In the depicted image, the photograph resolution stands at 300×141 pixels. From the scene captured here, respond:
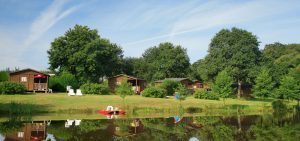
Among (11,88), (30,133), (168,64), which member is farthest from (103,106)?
(168,64)

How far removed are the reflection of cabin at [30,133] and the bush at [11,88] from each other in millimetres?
20353

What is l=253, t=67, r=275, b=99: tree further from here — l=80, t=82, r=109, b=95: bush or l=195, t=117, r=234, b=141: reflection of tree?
l=195, t=117, r=234, b=141: reflection of tree

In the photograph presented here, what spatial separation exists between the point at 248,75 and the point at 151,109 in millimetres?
30274

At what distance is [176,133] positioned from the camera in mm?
26094

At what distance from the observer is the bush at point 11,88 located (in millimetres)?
46281

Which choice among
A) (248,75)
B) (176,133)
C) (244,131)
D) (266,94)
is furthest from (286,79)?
(176,133)

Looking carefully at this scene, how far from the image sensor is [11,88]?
155 ft

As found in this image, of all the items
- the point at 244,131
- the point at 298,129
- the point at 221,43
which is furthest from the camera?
the point at 221,43

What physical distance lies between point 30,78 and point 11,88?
33.2 ft

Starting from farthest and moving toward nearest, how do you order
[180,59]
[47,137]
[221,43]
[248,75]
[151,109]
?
[180,59] < [221,43] < [248,75] < [151,109] < [47,137]

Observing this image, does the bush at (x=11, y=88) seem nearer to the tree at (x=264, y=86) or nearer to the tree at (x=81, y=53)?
the tree at (x=81, y=53)

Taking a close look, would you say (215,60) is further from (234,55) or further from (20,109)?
(20,109)

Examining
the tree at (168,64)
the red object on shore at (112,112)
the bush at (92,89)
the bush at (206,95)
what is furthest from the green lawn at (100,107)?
the tree at (168,64)

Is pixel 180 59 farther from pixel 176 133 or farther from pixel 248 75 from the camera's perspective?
pixel 176 133
